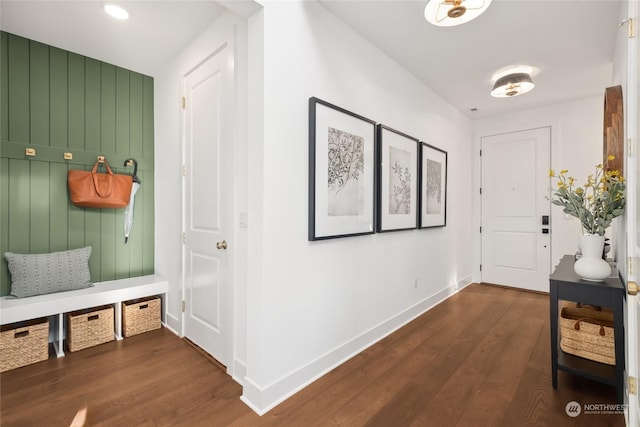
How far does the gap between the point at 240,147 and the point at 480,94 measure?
Result: 3.22 meters

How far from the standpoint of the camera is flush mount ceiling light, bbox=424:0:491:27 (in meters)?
1.77

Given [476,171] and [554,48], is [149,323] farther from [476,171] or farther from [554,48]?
[476,171]

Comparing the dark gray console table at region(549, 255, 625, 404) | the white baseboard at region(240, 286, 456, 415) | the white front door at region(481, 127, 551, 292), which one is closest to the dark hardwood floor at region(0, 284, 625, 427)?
the white baseboard at region(240, 286, 456, 415)

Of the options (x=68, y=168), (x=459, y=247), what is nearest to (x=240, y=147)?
(x=68, y=168)

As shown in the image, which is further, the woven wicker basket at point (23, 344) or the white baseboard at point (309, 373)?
the woven wicker basket at point (23, 344)

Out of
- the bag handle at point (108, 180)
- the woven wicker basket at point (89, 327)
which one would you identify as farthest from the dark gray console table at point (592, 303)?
the bag handle at point (108, 180)

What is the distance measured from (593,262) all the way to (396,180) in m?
1.54

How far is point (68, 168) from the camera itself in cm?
271

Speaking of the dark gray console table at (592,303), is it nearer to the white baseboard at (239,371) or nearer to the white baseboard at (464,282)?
the white baseboard at (239,371)

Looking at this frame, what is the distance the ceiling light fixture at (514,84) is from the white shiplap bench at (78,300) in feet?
13.3

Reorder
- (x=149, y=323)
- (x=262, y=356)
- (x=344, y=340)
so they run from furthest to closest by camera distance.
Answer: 1. (x=149, y=323)
2. (x=344, y=340)
3. (x=262, y=356)

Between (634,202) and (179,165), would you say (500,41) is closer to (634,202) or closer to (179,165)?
(634,202)

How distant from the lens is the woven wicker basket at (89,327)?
96.3 inches

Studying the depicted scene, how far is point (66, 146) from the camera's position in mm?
2705
